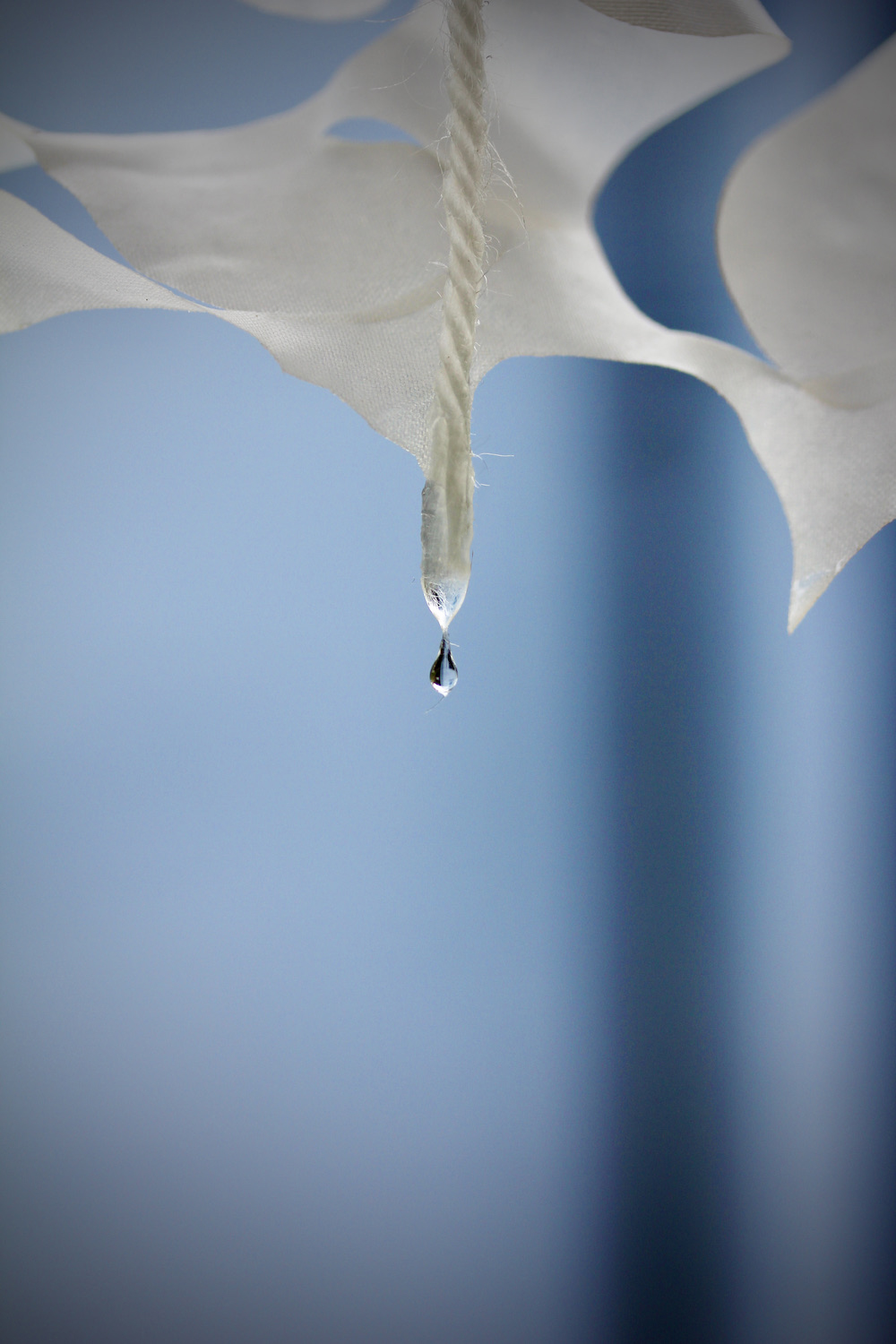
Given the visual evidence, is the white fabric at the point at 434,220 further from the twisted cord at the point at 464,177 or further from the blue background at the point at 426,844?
the blue background at the point at 426,844

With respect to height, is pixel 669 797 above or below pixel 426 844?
above

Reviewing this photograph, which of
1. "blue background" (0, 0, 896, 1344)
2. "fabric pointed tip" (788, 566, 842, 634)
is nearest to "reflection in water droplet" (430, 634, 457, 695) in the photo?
"fabric pointed tip" (788, 566, 842, 634)

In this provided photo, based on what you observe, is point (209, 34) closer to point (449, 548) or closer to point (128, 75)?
point (128, 75)

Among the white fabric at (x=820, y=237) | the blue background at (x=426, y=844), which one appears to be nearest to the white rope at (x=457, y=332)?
the white fabric at (x=820, y=237)

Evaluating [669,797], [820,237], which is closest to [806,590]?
[820,237]

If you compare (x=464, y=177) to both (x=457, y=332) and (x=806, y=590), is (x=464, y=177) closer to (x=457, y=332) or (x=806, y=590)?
(x=457, y=332)

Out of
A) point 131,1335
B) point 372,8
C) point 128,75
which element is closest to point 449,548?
point 372,8

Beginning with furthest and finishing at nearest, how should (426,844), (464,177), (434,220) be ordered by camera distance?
(426,844), (434,220), (464,177)
